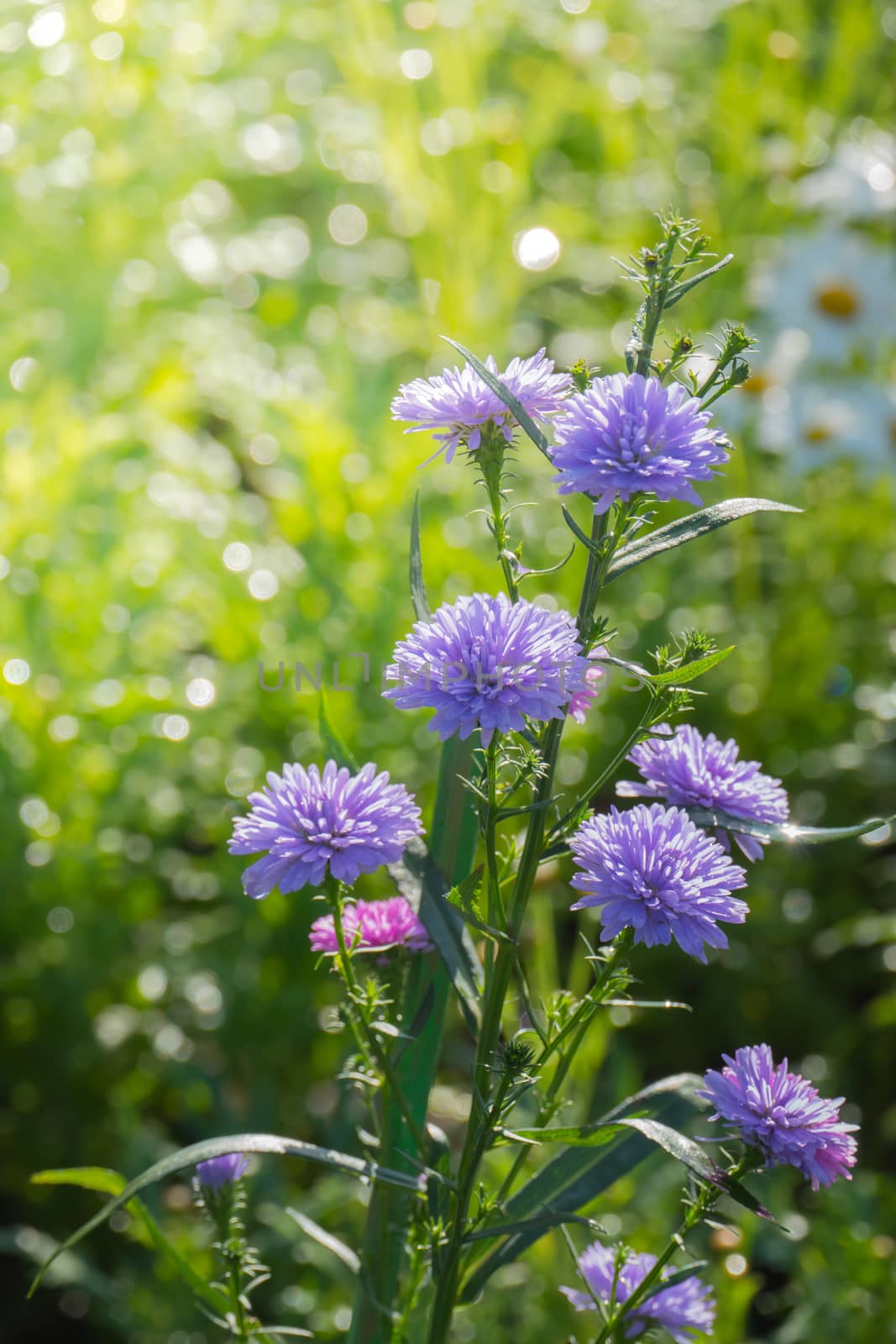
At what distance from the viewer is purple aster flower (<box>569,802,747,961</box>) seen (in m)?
0.44

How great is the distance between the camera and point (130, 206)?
71.2 inches

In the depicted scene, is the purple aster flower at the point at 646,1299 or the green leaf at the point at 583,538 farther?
the purple aster flower at the point at 646,1299

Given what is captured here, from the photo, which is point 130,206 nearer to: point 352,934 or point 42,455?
point 42,455

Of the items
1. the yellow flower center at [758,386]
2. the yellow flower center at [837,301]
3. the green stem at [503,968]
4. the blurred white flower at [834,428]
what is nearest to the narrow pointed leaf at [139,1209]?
the green stem at [503,968]

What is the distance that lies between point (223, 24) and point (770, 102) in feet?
2.60

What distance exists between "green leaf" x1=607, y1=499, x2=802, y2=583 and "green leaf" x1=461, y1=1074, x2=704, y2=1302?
0.22 m

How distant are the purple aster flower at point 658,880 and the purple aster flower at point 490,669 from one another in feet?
0.18

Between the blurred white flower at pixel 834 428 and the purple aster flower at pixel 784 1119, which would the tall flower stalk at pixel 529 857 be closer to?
the purple aster flower at pixel 784 1119

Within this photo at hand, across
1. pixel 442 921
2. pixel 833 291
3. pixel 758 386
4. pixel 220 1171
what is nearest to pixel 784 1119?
pixel 442 921

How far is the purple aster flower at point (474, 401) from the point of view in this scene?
49 centimetres

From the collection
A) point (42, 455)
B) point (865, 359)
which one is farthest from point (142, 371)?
Result: point (865, 359)

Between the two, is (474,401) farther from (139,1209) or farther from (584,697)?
(139,1209)

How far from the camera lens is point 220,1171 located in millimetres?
570

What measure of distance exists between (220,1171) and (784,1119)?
25cm
